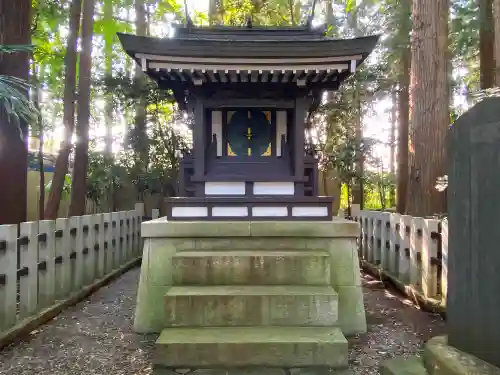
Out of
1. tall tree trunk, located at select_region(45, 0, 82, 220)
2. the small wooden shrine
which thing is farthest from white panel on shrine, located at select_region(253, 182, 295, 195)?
tall tree trunk, located at select_region(45, 0, 82, 220)

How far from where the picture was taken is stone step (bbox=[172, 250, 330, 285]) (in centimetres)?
531

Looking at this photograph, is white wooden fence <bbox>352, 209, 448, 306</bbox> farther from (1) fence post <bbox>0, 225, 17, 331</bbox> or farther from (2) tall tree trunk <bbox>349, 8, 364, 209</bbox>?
(1) fence post <bbox>0, 225, 17, 331</bbox>

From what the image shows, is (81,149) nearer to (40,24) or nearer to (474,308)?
(40,24)

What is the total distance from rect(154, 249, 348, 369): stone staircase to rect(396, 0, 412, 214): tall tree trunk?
23.8ft

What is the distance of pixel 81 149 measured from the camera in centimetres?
1103

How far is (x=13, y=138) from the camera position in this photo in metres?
7.56

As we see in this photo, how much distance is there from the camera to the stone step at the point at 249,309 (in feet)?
15.4

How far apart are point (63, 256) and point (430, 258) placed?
5451 millimetres

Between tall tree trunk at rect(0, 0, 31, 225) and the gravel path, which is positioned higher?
tall tree trunk at rect(0, 0, 31, 225)

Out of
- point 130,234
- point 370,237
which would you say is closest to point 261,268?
point 370,237

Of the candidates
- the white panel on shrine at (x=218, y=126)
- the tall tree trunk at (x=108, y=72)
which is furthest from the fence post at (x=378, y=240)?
the tall tree trunk at (x=108, y=72)

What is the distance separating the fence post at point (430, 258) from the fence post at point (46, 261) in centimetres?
541

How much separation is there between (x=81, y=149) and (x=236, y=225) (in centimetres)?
672

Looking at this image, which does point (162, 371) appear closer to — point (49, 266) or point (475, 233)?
point (49, 266)
